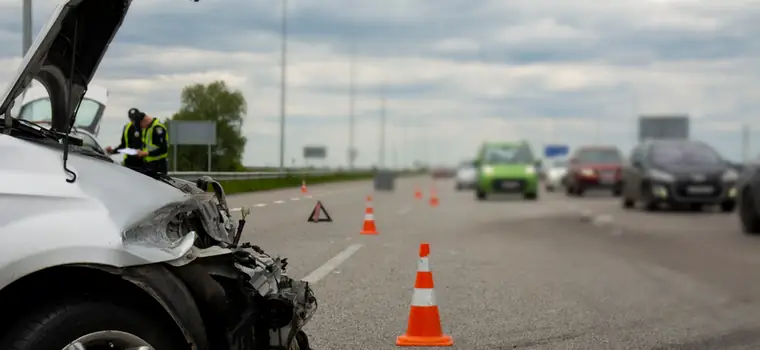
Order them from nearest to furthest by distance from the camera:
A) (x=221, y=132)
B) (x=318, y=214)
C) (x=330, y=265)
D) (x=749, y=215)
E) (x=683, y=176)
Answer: (x=221, y=132), (x=330, y=265), (x=318, y=214), (x=749, y=215), (x=683, y=176)

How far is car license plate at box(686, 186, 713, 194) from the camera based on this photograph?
25.5 metres

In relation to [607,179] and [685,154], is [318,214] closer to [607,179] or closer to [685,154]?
[685,154]

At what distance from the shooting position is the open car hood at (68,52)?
4.29 m

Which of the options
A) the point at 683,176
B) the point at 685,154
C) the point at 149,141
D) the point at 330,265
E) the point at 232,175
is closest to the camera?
the point at 149,141

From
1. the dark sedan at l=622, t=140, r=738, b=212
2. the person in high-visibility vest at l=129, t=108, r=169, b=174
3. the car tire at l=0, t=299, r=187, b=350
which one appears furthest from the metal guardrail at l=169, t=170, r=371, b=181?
the dark sedan at l=622, t=140, r=738, b=212

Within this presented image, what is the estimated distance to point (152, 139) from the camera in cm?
677

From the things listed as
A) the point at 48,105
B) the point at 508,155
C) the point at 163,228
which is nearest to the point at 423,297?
the point at 48,105

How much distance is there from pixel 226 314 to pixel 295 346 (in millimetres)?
1192

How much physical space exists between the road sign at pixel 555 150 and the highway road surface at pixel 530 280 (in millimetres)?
94375

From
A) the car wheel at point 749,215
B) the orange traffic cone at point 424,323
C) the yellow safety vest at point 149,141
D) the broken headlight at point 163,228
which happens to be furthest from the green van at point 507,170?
the broken headlight at point 163,228

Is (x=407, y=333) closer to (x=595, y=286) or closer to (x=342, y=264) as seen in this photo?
(x=595, y=286)

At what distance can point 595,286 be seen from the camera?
11008 millimetres

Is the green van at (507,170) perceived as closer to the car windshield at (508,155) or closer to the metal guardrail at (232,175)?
the car windshield at (508,155)

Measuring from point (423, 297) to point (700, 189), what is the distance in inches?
759
